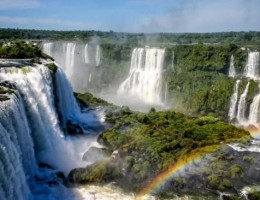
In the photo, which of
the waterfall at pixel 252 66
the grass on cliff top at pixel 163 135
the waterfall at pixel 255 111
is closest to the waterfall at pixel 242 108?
the waterfall at pixel 255 111

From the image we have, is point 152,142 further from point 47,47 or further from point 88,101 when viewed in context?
point 47,47

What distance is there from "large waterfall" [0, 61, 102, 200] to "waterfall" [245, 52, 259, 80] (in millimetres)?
19940

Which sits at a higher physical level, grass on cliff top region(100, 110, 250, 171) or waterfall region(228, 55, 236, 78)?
waterfall region(228, 55, 236, 78)

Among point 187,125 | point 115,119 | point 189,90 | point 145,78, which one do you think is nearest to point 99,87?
point 145,78

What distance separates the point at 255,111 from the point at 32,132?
23081 mm

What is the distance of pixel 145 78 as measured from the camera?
50281 mm

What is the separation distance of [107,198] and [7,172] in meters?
5.96

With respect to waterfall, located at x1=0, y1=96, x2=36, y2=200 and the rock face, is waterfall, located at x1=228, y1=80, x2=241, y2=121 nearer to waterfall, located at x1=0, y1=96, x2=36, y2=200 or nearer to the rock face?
the rock face

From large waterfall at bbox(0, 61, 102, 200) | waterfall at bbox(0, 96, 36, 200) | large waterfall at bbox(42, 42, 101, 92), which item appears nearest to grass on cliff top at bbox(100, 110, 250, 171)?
large waterfall at bbox(0, 61, 102, 200)

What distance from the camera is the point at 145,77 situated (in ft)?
165

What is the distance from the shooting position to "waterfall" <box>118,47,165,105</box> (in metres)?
49.2

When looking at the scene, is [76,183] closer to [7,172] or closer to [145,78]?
[7,172]

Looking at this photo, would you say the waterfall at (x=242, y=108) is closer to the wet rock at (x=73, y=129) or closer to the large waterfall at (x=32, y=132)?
the large waterfall at (x=32, y=132)

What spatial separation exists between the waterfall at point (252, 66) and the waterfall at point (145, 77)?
32.0ft
